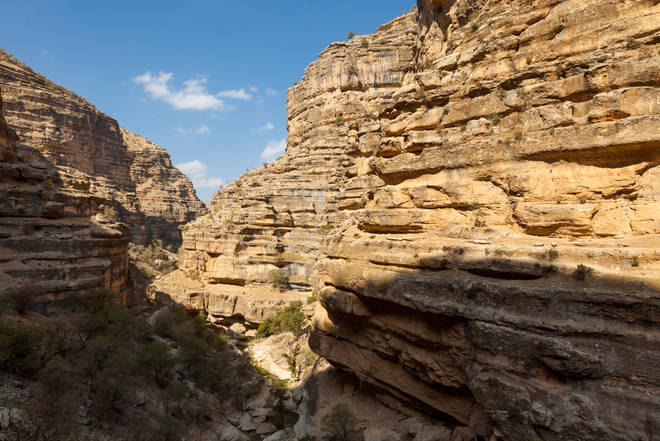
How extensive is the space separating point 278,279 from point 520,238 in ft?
87.3

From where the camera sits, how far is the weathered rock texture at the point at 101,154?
4906cm

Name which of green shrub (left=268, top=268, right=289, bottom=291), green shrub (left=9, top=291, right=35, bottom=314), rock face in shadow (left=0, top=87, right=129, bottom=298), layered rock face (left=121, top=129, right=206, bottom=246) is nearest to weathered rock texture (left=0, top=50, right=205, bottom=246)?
layered rock face (left=121, top=129, right=206, bottom=246)

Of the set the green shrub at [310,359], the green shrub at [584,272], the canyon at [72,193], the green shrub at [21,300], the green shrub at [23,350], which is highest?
the canyon at [72,193]

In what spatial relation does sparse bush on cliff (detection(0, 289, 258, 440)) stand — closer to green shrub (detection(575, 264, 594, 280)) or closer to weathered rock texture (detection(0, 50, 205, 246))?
green shrub (detection(575, 264, 594, 280))

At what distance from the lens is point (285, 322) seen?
1037 inches

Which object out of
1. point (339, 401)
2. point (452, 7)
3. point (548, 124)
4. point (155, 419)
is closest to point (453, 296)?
point (548, 124)

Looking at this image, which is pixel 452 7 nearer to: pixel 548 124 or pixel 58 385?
pixel 548 124

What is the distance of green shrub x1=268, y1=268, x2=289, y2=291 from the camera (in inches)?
1273

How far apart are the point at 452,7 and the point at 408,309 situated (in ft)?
45.3

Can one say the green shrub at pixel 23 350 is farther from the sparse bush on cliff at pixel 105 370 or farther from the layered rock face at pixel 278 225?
the layered rock face at pixel 278 225

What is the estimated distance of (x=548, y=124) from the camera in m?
8.77

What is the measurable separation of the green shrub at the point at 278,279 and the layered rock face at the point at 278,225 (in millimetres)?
241

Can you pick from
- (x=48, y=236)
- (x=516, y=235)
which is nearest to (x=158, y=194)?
(x=48, y=236)

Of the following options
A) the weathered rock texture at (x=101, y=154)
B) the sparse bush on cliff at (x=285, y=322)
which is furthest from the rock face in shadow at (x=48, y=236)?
the weathered rock texture at (x=101, y=154)
